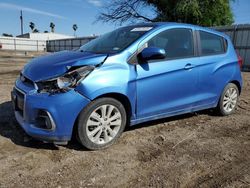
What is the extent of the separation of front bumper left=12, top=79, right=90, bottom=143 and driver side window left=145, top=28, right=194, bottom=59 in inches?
55.5

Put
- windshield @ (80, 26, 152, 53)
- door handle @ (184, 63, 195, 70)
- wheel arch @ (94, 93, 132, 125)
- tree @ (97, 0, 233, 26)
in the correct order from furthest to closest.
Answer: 1. tree @ (97, 0, 233, 26)
2. door handle @ (184, 63, 195, 70)
3. windshield @ (80, 26, 152, 53)
4. wheel arch @ (94, 93, 132, 125)

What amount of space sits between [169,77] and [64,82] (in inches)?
63.5

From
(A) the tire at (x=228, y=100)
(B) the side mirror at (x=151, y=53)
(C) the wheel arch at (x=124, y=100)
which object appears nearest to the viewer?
(C) the wheel arch at (x=124, y=100)

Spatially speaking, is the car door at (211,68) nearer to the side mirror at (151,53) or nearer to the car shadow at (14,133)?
the side mirror at (151,53)

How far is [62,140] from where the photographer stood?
3.32 m

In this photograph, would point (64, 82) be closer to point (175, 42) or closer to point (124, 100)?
point (124, 100)

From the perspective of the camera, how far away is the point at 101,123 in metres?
3.54

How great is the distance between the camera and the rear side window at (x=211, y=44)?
15.5 ft

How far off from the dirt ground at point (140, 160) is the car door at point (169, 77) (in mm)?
449

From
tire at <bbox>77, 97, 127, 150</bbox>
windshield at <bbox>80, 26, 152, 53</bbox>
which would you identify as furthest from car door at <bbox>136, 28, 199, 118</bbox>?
tire at <bbox>77, 97, 127, 150</bbox>

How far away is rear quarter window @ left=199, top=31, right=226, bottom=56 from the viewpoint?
15.4 ft

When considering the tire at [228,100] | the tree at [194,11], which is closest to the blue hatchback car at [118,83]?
the tire at [228,100]

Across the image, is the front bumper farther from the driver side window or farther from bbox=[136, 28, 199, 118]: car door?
the driver side window

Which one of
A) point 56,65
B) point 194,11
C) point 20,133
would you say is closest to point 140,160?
point 56,65
